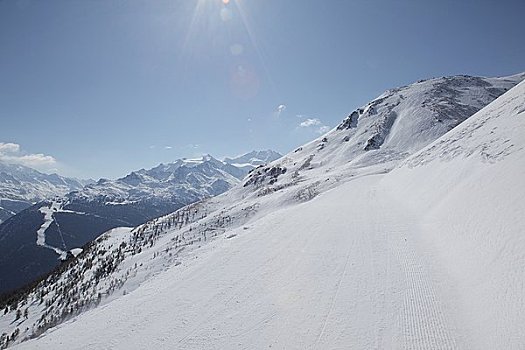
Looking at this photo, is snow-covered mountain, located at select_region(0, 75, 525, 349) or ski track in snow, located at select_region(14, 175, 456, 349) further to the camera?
ski track in snow, located at select_region(14, 175, 456, 349)

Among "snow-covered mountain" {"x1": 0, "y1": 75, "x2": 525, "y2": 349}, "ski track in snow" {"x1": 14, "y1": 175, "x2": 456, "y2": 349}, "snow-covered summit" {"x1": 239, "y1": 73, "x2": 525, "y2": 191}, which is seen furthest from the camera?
"snow-covered summit" {"x1": 239, "y1": 73, "x2": 525, "y2": 191}

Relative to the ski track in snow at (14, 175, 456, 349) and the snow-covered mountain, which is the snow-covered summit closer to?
the snow-covered mountain

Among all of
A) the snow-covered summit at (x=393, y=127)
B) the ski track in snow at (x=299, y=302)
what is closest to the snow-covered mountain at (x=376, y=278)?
the ski track in snow at (x=299, y=302)

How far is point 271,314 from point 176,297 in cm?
603

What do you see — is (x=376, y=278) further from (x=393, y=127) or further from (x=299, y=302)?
(x=393, y=127)

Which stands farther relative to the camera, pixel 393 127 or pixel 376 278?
pixel 393 127

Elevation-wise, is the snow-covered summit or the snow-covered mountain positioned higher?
the snow-covered summit

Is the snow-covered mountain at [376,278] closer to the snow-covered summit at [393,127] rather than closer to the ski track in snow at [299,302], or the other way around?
the ski track in snow at [299,302]

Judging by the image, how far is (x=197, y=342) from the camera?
1034 cm

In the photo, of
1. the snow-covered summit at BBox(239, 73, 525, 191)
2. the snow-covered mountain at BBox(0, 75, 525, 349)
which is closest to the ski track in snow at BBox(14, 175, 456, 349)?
the snow-covered mountain at BBox(0, 75, 525, 349)

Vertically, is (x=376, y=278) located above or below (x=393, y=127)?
below

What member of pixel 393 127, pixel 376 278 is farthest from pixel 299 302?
pixel 393 127

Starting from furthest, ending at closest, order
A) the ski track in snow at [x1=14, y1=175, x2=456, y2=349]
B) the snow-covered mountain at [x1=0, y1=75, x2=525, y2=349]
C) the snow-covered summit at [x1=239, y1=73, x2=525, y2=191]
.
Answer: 1. the snow-covered summit at [x1=239, y1=73, x2=525, y2=191]
2. the ski track in snow at [x1=14, y1=175, x2=456, y2=349]
3. the snow-covered mountain at [x1=0, y1=75, x2=525, y2=349]

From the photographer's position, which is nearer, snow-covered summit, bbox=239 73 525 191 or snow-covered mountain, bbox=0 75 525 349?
snow-covered mountain, bbox=0 75 525 349
